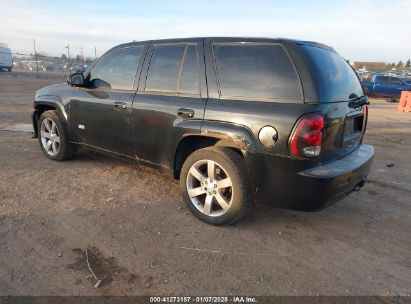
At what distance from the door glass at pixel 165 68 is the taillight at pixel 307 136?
5.05 feet

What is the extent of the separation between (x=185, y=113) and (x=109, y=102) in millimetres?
1315

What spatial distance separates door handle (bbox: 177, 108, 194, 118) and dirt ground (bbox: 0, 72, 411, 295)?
108 centimetres

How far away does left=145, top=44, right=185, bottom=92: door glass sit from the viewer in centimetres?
400

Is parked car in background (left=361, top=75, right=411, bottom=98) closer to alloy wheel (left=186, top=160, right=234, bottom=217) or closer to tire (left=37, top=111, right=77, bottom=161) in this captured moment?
tire (left=37, top=111, right=77, bottom=161)

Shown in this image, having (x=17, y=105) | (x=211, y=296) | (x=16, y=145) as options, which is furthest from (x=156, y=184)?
(x=17, y=105)

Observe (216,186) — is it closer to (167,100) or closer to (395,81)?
(167,100)

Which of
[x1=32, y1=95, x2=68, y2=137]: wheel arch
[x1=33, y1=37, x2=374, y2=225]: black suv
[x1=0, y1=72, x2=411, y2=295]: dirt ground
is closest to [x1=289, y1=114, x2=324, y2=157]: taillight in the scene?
[x1=33, y1=37, x2=374, y2=225]: black suv

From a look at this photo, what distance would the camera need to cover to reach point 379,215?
4.14m

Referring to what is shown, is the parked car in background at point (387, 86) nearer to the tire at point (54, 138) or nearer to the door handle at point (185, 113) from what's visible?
the tire at point (54, 138)

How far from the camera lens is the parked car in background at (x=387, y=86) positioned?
73.4 feet

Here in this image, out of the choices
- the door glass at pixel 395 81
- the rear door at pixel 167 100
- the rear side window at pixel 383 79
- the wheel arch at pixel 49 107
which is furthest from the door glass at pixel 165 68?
the door glass at pixel 395 81

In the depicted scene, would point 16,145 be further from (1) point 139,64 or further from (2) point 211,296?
(2) point 211,296

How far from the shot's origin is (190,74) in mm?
3852

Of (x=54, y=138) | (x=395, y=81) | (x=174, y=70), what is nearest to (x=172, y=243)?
(x=174, y=70)
